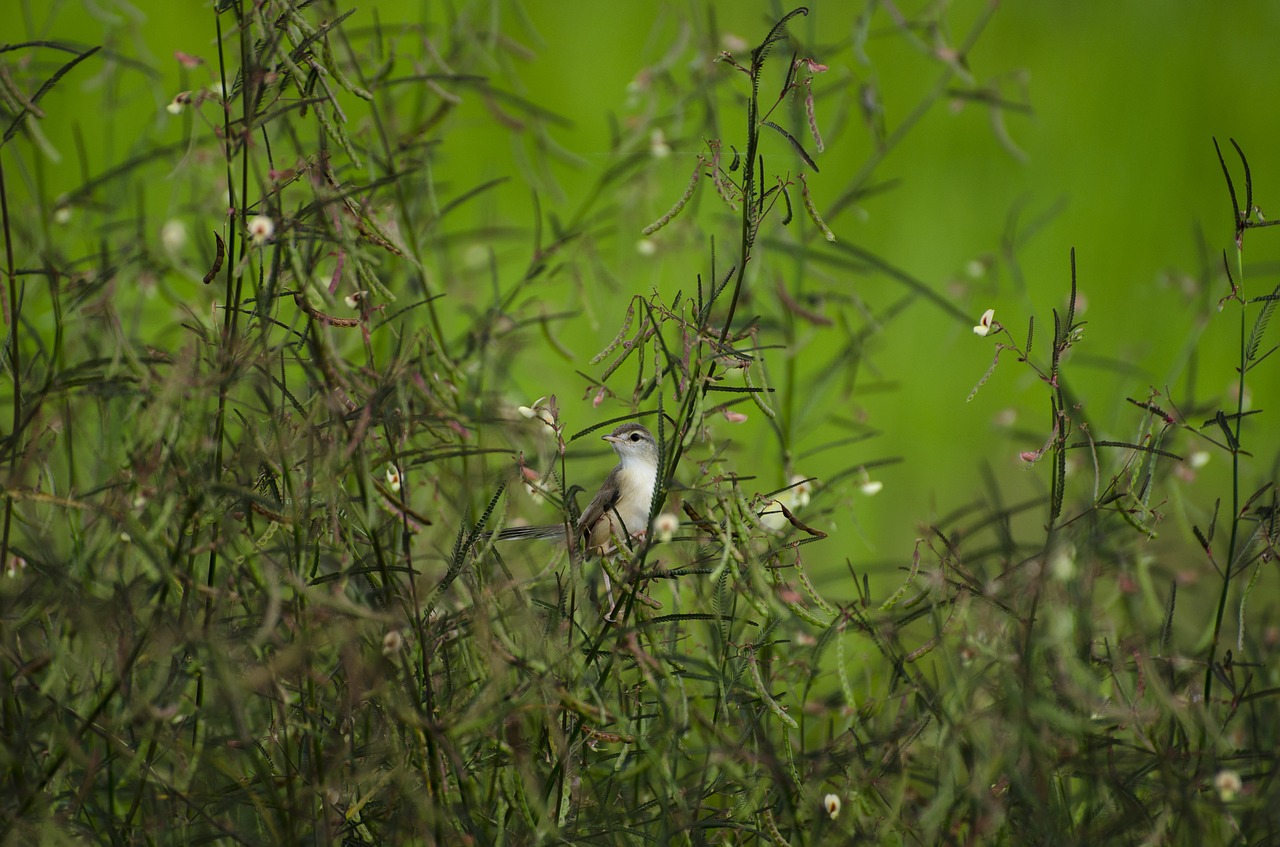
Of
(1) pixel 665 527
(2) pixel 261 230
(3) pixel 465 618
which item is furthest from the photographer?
(3) pixel 465 618

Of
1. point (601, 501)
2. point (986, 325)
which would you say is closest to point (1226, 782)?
point (986, 325)

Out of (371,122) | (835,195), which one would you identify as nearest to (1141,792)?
(371,122)

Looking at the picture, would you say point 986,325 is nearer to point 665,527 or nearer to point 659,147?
point 665,527

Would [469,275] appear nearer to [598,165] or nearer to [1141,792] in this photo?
[598,165]

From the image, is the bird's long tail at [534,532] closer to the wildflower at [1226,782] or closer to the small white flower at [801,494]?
the small white flower at [801,494]

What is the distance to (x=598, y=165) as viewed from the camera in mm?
3951

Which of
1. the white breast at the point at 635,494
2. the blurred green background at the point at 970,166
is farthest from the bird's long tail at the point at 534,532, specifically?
the blurred green background at the point at 970,166

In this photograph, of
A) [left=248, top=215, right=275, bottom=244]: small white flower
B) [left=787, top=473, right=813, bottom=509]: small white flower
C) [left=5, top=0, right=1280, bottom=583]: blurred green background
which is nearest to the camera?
[left=248, top=215, right=275, bottom=244]: small white flower

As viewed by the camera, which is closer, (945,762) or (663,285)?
(945,762)

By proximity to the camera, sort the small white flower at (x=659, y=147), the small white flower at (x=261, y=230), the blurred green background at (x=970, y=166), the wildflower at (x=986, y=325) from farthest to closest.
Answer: the blurred green background at (x=970, y=166) → the small white flower at (x=659, y=147) → the wildflower at (x=986, y=325) → the small white flower at (x=261, y=230)

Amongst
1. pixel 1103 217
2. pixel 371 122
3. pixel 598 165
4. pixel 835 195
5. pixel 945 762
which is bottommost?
pixel 945 762

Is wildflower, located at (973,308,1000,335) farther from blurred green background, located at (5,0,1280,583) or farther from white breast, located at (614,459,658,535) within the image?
blurred green background, located at (5,0,1280,583)

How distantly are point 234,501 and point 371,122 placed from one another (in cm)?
109

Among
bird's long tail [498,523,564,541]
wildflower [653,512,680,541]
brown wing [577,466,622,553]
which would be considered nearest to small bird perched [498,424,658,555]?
brown wing [577,466,622,553]
